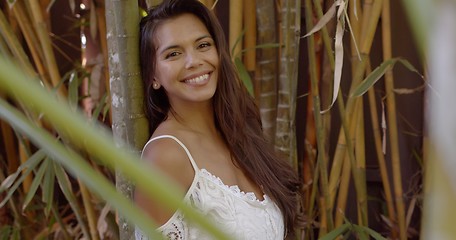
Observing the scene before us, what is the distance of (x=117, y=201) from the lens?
222mm

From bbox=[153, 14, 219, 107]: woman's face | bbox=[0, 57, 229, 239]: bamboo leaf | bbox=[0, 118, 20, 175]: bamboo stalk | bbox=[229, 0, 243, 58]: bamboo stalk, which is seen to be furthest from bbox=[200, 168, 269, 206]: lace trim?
bbox=[0, 118, 20, 175]: bamboo stalk

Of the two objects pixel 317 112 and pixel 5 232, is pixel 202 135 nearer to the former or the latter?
pixel 317 112

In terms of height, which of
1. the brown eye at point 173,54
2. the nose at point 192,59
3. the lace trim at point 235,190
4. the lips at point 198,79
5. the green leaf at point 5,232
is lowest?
the green leaf at point 5,232

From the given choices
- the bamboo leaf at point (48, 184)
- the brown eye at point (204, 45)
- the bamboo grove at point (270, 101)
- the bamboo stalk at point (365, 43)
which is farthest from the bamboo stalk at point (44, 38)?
the bamboo stalk at point (365, 43)

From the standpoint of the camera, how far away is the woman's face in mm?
865

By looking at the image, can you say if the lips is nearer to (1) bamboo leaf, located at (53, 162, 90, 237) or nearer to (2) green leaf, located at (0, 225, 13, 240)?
(1) bamboo leaf, located at (53, 162, 90, 237)

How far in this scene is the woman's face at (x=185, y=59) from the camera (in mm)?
865

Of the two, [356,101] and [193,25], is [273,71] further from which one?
[193,25]

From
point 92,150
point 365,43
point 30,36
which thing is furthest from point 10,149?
point 92,150

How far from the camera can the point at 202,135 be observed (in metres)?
0.96

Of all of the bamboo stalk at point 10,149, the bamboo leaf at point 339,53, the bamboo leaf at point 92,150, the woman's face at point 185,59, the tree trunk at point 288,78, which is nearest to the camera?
the bamboo leaf at point 92,150

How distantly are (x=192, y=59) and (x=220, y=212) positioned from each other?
0.21m

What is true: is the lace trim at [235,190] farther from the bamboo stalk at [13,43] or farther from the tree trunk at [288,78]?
the bamboo stalk at [13,43]

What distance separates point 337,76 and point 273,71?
0.44 metres
